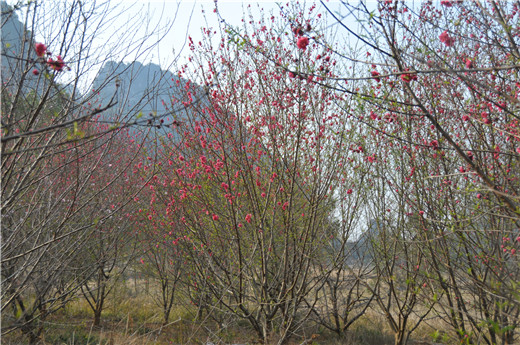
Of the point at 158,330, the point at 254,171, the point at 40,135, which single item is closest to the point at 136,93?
the point at 40,135

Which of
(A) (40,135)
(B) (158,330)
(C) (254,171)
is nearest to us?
(A) (40,135)

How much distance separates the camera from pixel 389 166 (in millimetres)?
5391

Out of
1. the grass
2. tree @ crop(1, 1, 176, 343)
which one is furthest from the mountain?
the grass

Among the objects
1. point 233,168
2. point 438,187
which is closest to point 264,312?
point 233,168

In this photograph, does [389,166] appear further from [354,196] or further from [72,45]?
[72,45]

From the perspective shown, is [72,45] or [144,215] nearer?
[72,45]

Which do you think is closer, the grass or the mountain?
the mountain

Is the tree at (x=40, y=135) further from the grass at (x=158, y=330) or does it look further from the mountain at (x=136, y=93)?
the grass at (x=158, y=330)

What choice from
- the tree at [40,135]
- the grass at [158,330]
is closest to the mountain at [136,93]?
the tree at [40,135]

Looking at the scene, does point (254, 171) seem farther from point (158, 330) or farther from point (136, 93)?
point (158, 330)

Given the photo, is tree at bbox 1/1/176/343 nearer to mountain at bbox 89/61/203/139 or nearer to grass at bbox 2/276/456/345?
mountain at bbox 89/61/203/139

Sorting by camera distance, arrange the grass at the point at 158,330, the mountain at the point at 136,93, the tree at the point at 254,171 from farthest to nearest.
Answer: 1. the grass at the point at 158,330
2. the tree at the point at 254,171
3. the mountain at the point at 136,93

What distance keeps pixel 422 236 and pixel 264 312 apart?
2.20m

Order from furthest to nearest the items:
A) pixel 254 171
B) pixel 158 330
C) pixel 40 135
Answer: pixel 158 330 < pixel 254 171 < pixel 40 135
